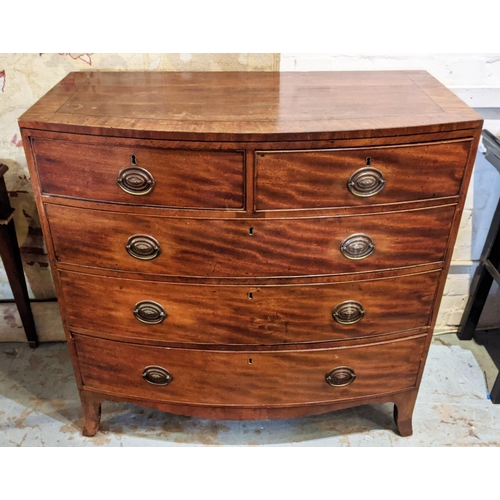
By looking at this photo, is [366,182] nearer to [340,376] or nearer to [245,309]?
[245,309]

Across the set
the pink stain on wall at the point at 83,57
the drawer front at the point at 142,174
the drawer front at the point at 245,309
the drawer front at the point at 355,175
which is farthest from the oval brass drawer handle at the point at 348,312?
the pink stain on wall at the point at 83,57

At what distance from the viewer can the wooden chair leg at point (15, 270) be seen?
6.23ft

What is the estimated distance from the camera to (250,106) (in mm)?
1403

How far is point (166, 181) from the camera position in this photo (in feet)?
4.31

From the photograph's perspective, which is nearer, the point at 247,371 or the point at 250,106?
the point at 250,106

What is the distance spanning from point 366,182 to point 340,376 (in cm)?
65

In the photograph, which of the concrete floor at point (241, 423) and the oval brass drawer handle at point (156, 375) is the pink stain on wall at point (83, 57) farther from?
the concrete floor at point (241, 423)

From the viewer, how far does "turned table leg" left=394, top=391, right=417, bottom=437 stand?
1.76 meters

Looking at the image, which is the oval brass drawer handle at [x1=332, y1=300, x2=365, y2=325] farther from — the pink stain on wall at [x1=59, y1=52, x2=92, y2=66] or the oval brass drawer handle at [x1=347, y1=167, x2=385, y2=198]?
the pink stain on wall at [x1=59, y1=52, x2=92, y2=66]

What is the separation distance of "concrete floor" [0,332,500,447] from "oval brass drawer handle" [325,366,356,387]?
317 mm

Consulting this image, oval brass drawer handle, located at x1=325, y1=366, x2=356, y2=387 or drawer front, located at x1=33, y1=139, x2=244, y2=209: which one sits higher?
drawer front, located at x1=33, y1=139, x2=244, y2=209

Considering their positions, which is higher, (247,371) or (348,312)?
(348,312)

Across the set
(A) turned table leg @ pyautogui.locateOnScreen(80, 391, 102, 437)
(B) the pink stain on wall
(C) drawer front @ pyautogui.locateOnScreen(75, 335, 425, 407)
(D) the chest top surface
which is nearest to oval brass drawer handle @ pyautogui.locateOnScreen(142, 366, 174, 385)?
(C) drawer front @ pyautogui.locateOnScreen(75, 335, 425, 407)

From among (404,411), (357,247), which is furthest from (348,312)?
(404,411)
